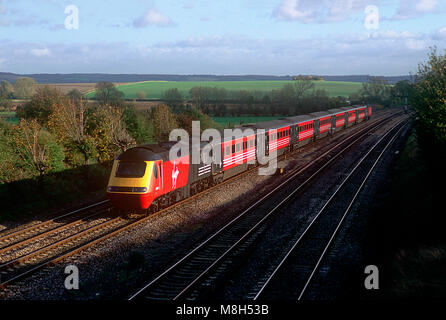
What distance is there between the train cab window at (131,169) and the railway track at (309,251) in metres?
6.82

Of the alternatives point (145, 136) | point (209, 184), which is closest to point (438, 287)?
point (209, 184)

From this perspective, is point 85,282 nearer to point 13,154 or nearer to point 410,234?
point 410,234

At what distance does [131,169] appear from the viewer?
1758cm

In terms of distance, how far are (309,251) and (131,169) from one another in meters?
8.03

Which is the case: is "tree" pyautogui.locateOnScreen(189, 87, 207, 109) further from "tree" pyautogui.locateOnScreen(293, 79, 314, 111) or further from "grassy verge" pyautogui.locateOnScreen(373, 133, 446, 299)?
"grassy verge" pyautogui.locateOnScreen(373, 133, 446, 299)

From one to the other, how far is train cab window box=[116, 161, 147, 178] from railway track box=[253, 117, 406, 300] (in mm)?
6823

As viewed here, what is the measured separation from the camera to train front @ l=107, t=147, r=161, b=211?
17234 mm

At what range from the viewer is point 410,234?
1527cm

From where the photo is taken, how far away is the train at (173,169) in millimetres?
17406
